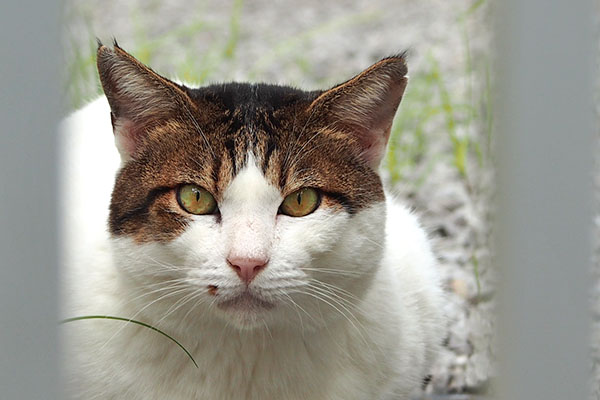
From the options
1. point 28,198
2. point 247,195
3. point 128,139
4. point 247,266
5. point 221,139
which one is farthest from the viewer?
point 128,139

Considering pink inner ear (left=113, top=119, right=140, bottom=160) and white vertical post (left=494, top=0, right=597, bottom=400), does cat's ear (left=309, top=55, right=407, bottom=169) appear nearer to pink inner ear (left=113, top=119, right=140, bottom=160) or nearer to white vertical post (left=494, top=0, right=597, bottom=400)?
pink inner ear (left=113, top=119, right=140, bottom=160)

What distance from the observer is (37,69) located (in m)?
0.97

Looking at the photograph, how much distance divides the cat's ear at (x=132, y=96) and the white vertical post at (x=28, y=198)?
2.65 feet

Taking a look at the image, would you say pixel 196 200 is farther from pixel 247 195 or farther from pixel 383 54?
pixel 383 54

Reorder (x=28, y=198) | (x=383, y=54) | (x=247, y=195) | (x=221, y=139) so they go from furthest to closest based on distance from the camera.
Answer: (x=383, y=54), (x=221, y=139), (x=247, y=195), (x=28, y=198)

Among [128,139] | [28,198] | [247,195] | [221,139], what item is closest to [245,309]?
[247,195]

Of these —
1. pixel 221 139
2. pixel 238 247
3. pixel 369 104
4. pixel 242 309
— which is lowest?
pixel 242 309

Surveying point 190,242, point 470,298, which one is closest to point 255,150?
point 190,242

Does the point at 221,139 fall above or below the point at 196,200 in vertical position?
above

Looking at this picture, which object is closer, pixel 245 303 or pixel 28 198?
pixel 28 198

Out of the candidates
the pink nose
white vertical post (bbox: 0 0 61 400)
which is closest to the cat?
the pink nose

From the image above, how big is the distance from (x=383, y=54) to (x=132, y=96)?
291 cm

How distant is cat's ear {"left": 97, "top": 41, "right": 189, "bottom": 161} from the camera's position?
1.78 m

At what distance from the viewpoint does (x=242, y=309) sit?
1.66 m
